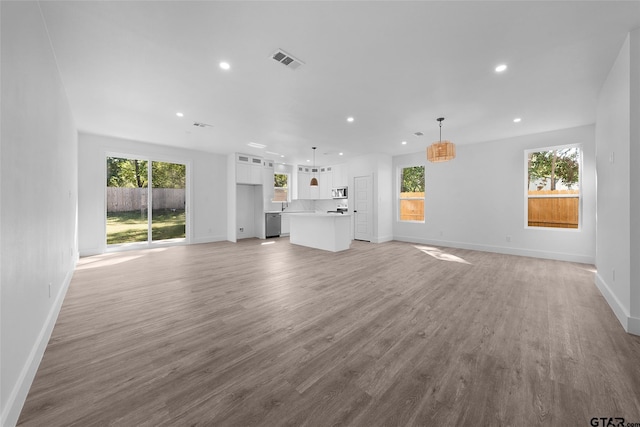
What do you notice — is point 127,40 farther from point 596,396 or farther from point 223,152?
point 223,152

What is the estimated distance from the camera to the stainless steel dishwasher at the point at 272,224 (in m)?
8.51

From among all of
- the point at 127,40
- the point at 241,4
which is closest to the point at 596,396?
the point at 241,4

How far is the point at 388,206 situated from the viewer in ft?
26.0

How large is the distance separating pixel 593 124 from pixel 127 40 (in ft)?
25.0

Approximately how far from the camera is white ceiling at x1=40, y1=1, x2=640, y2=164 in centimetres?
211

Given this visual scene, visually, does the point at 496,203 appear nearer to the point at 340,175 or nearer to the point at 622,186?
the point at 622,186

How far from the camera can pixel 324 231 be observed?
21.0 ft

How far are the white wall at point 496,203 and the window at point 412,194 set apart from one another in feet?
0.95

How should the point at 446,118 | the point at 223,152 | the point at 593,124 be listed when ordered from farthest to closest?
the point at 223,152
the point at 593,124
the point at 446,118

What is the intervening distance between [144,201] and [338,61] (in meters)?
6.27

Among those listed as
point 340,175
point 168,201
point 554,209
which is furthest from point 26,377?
point 340,175

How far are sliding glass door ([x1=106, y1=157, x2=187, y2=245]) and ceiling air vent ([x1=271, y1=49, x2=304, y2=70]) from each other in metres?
5.58

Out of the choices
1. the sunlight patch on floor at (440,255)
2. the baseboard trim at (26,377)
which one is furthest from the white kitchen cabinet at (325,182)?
the baseboard trim at (26,377)

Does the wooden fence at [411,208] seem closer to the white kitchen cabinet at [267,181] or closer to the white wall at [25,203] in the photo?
the white kitchen cabinet at [267,181]
